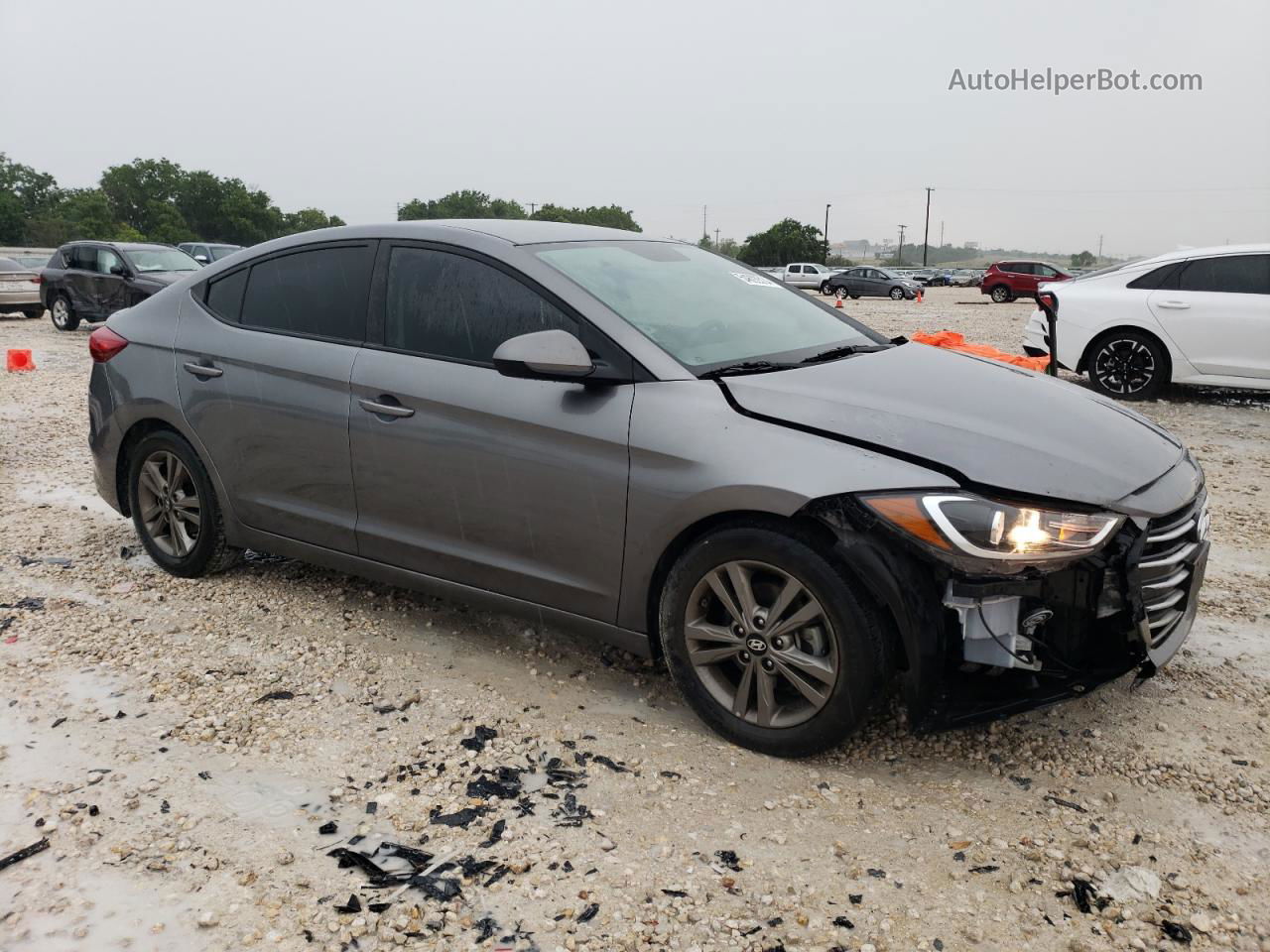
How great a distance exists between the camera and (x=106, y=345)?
477 cm

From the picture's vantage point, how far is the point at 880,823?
2826 mm

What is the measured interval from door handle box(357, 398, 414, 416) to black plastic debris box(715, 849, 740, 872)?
190 cm

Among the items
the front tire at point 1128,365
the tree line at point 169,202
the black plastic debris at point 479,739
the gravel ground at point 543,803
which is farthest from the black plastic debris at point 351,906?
the tree line at point 169,202

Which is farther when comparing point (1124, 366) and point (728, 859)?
point (1124, 366)

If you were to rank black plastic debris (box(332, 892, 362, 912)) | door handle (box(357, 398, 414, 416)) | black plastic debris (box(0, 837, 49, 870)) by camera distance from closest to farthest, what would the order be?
black plastic debris (box(332, 892, 362, 912)) < black plastic debris (box(0, 837, 49, 870)) < door handle (box(357, 398, 414, 416))

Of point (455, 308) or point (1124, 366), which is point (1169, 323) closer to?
point (1124, 366)

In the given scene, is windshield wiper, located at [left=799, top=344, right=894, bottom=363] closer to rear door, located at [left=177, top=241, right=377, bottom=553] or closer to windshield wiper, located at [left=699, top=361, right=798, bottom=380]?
windshield wiper, located at [left=699, top=361, right=798, bottom=380]

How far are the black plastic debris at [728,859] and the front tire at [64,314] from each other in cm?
1930

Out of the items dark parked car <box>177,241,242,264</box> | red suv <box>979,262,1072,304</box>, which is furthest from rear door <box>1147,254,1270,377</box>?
red suv <box>979,262,1072,304</box>

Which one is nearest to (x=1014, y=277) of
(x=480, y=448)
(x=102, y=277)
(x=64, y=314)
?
(x=102, y=277)

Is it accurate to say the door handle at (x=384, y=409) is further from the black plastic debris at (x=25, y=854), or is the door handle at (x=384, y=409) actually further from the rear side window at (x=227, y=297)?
the black plastic debris at (x=25, y=854)

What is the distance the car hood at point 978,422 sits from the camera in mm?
2854

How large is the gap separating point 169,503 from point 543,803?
272 cm

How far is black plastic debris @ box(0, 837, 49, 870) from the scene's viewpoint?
2.63 m
